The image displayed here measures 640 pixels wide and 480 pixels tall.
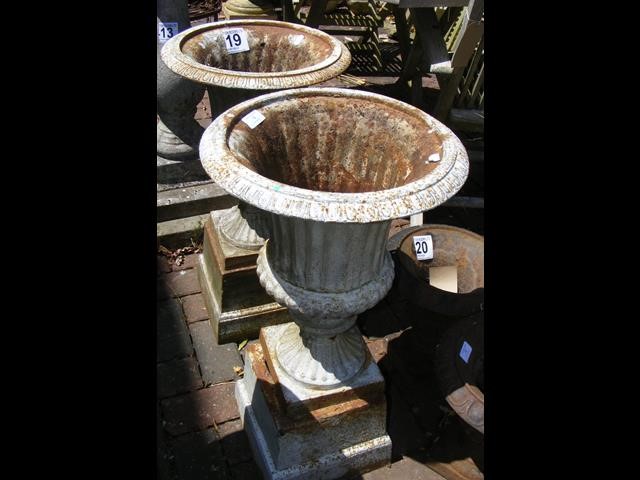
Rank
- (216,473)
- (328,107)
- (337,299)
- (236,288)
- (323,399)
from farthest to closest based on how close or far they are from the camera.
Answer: (236,288)
(216,473)
(323,399)
(328,107)
(337,299)

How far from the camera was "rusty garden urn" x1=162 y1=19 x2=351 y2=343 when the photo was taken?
112 inches

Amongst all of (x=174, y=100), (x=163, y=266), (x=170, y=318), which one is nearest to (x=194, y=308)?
(x=170, y=318)

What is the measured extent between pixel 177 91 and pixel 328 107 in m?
1.81

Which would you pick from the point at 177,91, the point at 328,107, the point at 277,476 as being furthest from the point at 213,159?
the point at 177,91

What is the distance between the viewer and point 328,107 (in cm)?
216

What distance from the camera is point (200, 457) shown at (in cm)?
258

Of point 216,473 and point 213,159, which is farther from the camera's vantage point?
point 216,473

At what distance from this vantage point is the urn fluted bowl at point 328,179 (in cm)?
174

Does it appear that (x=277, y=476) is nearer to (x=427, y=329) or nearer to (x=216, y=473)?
(x=216, y=473)

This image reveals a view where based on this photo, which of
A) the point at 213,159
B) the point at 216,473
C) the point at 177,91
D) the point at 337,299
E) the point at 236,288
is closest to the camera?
the point at 213,159

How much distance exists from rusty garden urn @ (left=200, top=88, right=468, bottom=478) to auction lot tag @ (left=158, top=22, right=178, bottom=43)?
5.76ft

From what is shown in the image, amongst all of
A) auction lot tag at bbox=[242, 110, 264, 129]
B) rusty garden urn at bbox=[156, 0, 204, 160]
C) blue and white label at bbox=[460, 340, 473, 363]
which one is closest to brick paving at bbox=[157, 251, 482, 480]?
blue and white label at bbox=[460, 340, 473, 363]

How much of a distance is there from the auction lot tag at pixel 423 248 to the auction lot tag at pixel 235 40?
1497 millimetres

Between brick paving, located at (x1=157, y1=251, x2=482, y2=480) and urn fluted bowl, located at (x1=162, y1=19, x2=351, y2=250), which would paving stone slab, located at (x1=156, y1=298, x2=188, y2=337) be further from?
urn fluted bowl, located at (x1=162, y1=19, x2=351, y2=250)
